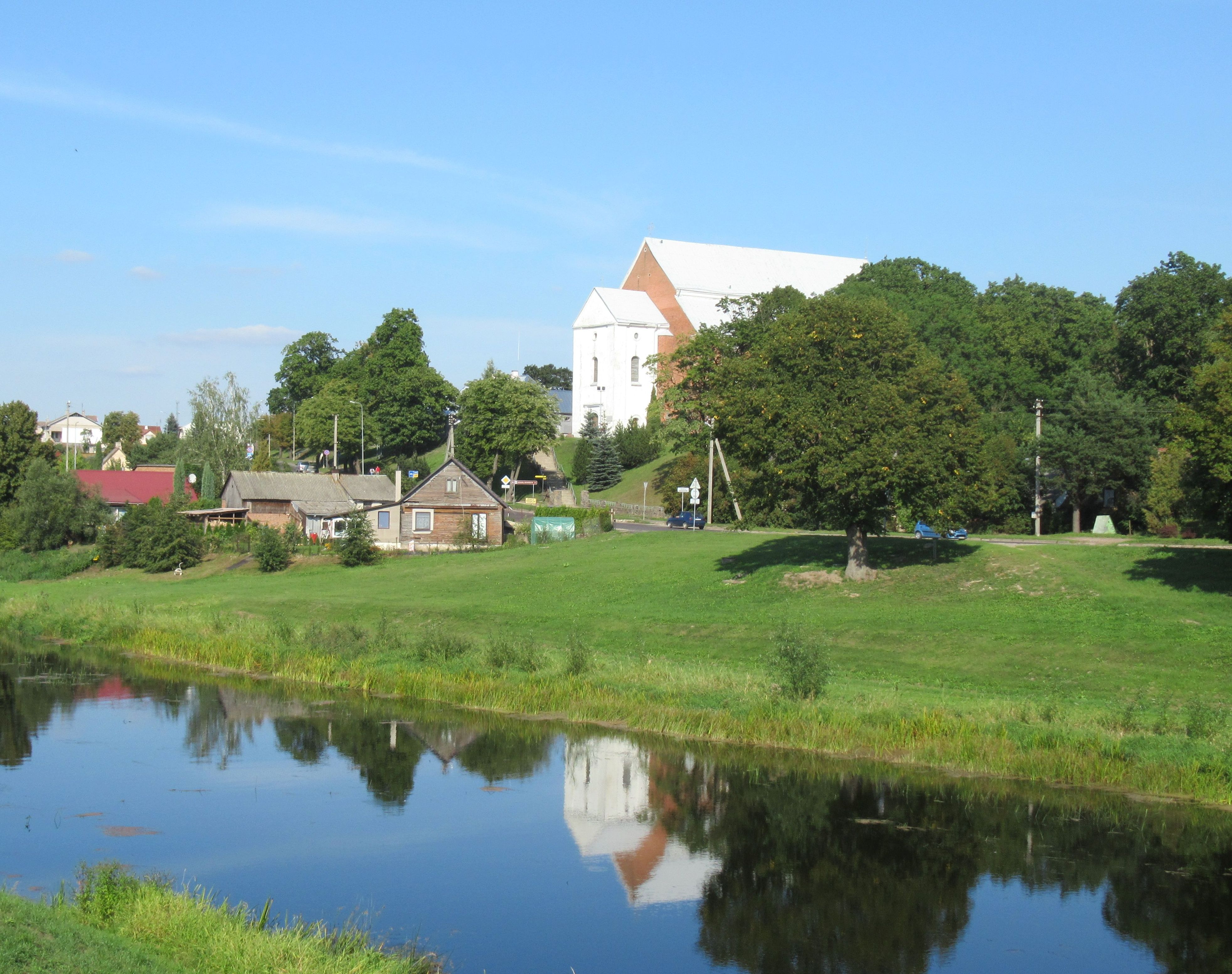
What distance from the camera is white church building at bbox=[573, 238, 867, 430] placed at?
121375 mm

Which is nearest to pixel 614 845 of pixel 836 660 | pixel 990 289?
pixel 836 660

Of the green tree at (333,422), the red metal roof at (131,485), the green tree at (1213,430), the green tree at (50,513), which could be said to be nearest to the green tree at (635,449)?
the green tree at (333,422)

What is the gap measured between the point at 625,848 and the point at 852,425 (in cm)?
2461

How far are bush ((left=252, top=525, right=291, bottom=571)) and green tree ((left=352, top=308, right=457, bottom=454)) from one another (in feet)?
177

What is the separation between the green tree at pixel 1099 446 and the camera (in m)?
64.6

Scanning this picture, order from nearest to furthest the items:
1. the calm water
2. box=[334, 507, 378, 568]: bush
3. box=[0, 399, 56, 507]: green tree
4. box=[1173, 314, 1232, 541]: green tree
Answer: the calm water → box=[1173, 314, 1232, 541]: green tree → box=[334, 507, 378, 568]: bush → box=[0, 399, 56, 507]: green tree

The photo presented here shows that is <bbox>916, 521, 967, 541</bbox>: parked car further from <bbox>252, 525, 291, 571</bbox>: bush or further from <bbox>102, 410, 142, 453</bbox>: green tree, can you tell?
<bbox>102, 410, 142, 453</bbox>: green tree

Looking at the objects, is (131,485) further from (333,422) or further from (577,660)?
(577,660)

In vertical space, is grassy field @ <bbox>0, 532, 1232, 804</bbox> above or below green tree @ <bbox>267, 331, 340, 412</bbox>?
below

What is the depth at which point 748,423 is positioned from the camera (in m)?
41.8

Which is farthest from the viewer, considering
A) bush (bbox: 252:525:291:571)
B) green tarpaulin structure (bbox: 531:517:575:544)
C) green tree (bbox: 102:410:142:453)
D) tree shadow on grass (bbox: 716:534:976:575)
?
green tree (bbox: 102:410:142:453)

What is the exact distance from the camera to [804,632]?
32.0 metres

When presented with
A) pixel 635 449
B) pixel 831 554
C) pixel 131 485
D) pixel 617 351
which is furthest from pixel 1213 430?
pixel 617 351

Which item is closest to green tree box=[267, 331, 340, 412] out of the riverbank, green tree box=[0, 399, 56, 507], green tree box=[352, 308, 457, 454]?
green tree box=[352, 308, 457, 454]
